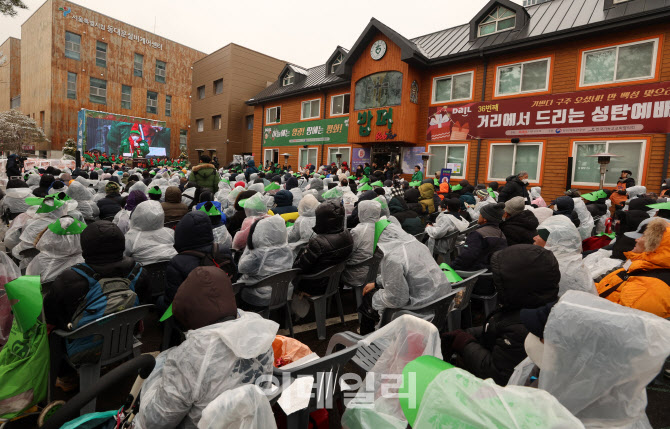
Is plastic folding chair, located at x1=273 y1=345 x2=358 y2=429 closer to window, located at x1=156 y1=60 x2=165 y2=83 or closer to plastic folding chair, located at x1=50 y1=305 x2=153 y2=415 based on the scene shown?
plastic folding chair, located at x1=50 y1=305 x2=153 y2=415

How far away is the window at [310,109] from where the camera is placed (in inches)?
808

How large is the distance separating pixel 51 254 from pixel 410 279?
3085 mm

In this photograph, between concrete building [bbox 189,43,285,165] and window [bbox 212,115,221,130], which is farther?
window [bbox 212,115,221,130]

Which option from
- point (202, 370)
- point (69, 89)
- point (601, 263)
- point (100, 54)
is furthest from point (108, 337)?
point (100, 54)

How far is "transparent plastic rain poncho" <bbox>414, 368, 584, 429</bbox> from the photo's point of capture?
0.86 m

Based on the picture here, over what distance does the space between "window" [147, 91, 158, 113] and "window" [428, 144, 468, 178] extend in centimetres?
3294

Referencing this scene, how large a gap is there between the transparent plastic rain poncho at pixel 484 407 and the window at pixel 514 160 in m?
13.9

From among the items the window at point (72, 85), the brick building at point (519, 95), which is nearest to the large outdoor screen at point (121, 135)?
the window at point (72, 85)

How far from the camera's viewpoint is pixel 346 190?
7930 millimetres

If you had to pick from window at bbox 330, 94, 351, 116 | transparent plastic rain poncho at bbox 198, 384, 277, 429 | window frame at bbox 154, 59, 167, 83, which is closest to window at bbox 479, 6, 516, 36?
window at bbox 330, 94, 351, 116

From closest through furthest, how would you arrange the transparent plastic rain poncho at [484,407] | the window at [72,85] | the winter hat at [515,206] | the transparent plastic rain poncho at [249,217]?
1. the transparent plastic rain poncho at [484,407]
2. the winter hat at [515,206]
3. the transparent plastic rain poncho at [249,217]
4. the window at [72,85]

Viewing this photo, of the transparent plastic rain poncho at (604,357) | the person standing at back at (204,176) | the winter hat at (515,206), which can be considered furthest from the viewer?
the person standing at back at (204,176)

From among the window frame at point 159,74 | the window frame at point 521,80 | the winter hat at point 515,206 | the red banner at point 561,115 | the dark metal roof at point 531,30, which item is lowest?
the winter hat at point 515,206

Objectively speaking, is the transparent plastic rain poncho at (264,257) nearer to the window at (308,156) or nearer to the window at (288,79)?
the window at (308,156)
